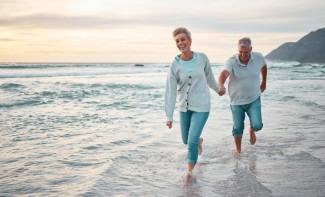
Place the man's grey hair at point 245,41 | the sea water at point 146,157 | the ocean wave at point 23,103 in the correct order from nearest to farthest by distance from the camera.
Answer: the sea water at point 146,157
the man's grey hair at point 245,41
the ocean wave at point 23,103

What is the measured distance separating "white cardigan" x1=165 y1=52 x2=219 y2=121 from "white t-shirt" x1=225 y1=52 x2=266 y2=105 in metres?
0.93

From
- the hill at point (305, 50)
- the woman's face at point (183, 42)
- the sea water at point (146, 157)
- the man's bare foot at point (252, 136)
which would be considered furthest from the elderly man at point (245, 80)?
the hill at point (305, 50)

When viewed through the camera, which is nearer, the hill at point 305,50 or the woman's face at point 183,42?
the woman's face at point 183,42

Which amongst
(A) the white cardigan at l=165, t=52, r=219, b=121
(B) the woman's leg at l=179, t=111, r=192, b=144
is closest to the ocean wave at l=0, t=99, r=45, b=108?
(B) the woman's leg at l=179, t=111, r=192, b=144

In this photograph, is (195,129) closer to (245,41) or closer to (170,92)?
(170,92)

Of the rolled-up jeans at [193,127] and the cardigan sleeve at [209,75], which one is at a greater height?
the cardigan sleeve at [209,75]

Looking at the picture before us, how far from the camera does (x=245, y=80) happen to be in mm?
5230

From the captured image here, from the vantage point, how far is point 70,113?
387 inches

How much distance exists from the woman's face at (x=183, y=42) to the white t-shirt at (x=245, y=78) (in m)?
1.19

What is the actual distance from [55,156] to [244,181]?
3.02 metres

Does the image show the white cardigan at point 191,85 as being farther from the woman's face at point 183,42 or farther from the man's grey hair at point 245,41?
the man's grey hair at point 245,41

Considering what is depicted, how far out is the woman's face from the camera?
4.16 m

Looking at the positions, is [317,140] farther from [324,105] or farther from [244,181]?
[324,105]

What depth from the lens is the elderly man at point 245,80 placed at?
5094 millimetres
